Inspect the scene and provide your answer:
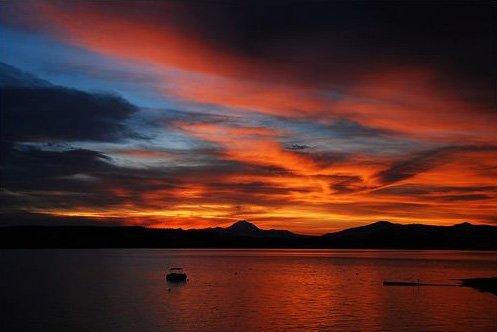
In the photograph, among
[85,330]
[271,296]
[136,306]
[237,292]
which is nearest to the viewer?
[85,330]

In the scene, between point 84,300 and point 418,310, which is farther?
point 84,300

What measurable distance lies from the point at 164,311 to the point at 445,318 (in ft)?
121

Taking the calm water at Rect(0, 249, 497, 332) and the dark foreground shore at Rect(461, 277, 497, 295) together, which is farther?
the dark foreground shore at Rect(461, 277, 497, 295)

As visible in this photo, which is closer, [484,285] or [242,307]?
[242,307]

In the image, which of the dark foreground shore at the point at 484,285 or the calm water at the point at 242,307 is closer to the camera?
the calm water at the point at 242,307

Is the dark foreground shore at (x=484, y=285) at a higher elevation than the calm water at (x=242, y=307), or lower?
higher

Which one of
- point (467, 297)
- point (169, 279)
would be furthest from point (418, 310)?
point (169, 279)

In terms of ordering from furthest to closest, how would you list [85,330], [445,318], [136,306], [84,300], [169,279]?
[169,279]
[84,300]
[136,306]
[445,318]
[85,330]

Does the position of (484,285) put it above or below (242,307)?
above

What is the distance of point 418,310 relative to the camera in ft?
257

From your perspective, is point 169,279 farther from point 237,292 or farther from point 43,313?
point 43,313

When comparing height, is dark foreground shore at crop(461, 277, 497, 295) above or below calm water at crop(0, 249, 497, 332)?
above

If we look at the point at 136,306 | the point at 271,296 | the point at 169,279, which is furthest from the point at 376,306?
the point at 169,279

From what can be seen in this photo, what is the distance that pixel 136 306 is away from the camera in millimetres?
82312
